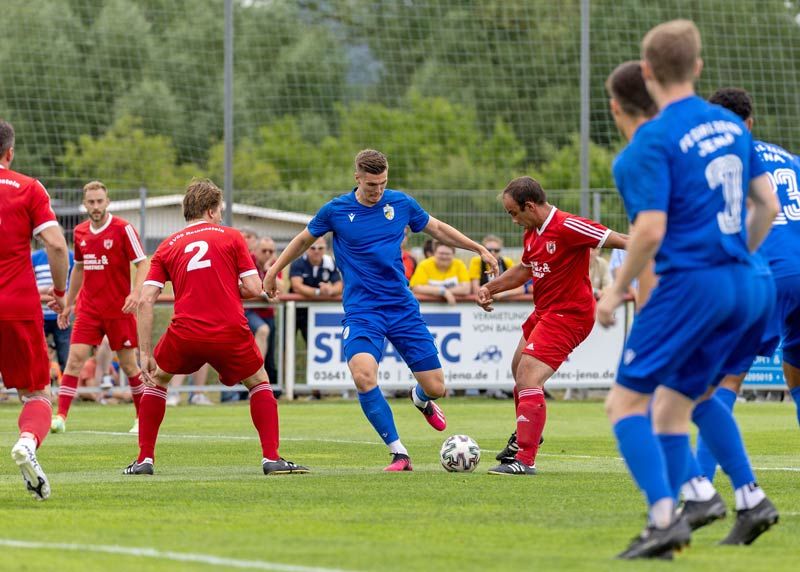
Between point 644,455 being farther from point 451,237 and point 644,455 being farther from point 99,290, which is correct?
point 99,290

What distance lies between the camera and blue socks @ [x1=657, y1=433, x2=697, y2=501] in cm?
658

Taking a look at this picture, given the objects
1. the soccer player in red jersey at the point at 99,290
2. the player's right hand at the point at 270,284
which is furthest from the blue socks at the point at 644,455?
the soccer player in red jersey at the point at 99,290

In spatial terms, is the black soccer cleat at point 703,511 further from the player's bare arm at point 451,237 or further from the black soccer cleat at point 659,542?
the player's bare arm at point 451,237

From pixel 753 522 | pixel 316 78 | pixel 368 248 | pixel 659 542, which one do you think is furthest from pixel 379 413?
pixel 316 78

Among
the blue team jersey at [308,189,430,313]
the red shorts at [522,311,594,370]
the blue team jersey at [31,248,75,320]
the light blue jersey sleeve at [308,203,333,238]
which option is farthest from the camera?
the blue team jersey at [31,248,75,320]

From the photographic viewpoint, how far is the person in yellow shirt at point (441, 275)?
20.7 meters

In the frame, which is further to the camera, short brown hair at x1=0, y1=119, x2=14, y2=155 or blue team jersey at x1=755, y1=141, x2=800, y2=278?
short brown hair at x1=0, y1=119, x2=14, y2=155

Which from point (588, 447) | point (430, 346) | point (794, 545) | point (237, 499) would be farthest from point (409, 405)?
point (794, 545)

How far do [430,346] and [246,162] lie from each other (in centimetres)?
2015

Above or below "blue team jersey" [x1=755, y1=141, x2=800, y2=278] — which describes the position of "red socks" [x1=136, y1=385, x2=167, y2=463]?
below

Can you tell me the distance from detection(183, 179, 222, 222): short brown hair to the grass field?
5.98ft

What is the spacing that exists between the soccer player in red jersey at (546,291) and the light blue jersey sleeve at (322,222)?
4.30 ft

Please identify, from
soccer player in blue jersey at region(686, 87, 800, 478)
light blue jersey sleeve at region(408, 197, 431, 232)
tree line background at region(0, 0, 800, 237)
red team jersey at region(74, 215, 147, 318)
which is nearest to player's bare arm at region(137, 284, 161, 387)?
light blue jersey sleeve at region(408, 197, 431, 232)

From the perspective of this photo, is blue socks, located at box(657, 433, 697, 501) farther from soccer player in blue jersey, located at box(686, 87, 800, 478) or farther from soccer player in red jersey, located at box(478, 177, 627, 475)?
soccer player in red jersey, located at box(478, 177, 627, 475)
